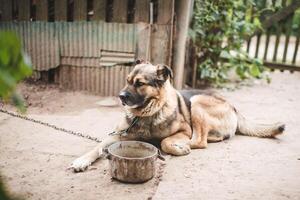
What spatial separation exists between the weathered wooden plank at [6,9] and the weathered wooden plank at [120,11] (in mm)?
2169

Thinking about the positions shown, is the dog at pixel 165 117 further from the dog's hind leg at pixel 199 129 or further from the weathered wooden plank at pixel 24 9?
the weathered wooden plank at pixel 24 9

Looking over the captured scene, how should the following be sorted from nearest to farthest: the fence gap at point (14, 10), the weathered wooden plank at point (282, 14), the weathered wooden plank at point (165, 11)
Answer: the weathered wooden plank at point (165, 11) → the fence gap at point (14, 10) → the weathered wooden plank at point (282, 14)

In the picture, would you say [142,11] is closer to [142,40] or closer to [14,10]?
[142,40]

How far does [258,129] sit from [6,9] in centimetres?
536

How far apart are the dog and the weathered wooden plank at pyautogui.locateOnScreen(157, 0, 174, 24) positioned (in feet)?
6.33

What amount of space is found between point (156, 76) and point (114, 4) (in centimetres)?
278

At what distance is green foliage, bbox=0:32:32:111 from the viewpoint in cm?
89

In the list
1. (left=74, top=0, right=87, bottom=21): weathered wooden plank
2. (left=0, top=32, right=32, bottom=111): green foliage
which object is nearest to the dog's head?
(left=74, top=0, right=87, bottom=21): weathered wooden plank

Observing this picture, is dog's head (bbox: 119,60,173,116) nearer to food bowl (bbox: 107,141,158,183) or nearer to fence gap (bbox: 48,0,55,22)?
food bowl (bbox: 107,141,158,183)

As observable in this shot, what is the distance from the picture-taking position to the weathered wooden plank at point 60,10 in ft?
22.8

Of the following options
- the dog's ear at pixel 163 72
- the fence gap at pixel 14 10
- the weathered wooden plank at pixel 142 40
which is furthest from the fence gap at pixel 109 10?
the dog's ear at pixel 163 72

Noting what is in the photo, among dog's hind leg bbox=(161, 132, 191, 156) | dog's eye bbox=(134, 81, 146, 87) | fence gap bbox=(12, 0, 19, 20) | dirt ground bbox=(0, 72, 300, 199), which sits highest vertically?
fence gap bbox=(12, 0, 19, 20)

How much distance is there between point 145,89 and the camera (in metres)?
4.40

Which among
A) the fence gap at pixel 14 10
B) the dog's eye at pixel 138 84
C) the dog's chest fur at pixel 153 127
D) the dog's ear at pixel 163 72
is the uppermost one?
the fence gap at pixel 14 10
